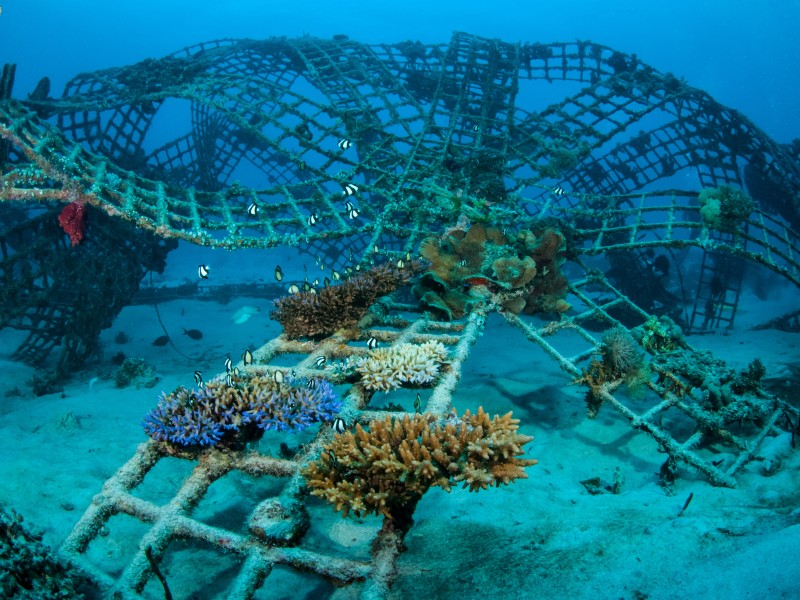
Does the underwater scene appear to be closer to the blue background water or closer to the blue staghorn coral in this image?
the blue staghorn coral

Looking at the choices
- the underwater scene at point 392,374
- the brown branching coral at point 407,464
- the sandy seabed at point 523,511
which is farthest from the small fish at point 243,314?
the brown branching coral at point 407,464

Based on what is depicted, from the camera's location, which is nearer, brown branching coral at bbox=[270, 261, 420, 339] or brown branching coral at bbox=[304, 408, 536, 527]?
brown branching coral at bbox=[304, 408, 536, 527]

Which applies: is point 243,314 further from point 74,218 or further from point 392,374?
point 392,374

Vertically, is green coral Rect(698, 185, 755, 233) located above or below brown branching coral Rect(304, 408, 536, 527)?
above

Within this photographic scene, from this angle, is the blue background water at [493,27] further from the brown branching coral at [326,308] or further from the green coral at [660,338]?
the green coral at [660,338]

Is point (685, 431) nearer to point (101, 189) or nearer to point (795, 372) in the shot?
point (795, 372)

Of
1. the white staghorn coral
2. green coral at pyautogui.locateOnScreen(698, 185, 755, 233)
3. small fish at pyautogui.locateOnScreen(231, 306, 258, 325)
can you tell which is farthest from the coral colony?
green coral at pyautogui.locateOnScreen(698, 185, 755, 233)

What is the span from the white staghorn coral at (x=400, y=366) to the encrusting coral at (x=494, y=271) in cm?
184

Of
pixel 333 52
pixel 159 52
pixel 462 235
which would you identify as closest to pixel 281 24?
pixel 159 52

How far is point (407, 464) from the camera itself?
2998mm

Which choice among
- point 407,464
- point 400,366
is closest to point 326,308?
point 400,366

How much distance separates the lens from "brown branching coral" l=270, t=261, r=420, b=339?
19.9 feet

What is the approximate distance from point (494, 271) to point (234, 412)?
4306mm

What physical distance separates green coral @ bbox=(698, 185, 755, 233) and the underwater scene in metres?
0.06
